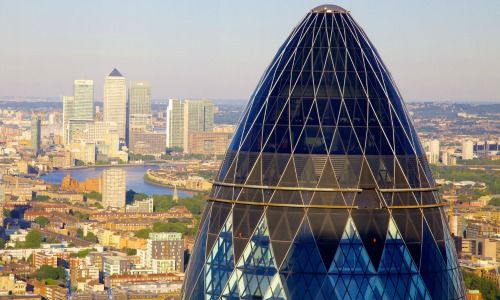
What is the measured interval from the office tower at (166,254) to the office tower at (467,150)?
313 feet

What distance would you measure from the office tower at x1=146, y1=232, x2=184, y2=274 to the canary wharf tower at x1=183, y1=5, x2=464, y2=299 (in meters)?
70.8

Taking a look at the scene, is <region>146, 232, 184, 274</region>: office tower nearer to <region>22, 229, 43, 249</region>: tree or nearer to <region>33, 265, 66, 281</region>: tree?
<region>33, 265, 66, 281</region>: tree

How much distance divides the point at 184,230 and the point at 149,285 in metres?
25.1

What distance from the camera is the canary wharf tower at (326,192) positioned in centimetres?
2028

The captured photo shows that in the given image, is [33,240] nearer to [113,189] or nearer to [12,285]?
[12,285]

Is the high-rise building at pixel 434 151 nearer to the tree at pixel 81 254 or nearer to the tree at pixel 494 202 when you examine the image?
the tree at pixel 494 202

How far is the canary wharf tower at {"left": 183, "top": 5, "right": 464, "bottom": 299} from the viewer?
20.3 meters

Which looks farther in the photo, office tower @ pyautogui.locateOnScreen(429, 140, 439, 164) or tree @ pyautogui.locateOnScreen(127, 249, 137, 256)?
office tower @ pyautogui.locateOnScreen(429, 140, 439, 164)

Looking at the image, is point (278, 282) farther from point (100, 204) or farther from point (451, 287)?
Result: point (100, 204)

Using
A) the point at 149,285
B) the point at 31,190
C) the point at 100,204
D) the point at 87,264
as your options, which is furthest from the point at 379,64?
the point at 31,190

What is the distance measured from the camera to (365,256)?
20250mm

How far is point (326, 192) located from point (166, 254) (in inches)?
2915

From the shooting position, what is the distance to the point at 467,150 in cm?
19075

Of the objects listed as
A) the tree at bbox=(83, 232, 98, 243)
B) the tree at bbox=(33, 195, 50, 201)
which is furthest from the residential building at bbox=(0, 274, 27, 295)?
the tree at bbox=(33, 195, 50, 201)
